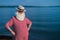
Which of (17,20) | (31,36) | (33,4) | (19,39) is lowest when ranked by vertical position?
(33,4)

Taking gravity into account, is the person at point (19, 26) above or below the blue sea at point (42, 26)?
above

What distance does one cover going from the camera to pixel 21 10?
3971 millimetres

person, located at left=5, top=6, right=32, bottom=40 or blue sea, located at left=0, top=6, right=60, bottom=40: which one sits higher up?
person, located at left=5, top=6, right=32, bottom=40

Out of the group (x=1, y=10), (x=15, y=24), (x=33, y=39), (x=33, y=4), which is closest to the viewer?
(x=15, y=24)

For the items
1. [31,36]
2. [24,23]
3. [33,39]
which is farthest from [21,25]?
[31,36]

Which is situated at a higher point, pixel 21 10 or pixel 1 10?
pixel 21 10

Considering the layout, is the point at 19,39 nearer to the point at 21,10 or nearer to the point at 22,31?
the point at 22,31

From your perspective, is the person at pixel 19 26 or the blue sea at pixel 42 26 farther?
the blue sea at pixel 42 26

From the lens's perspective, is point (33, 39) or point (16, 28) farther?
point (33, 39)

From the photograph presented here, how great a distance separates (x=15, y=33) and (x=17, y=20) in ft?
0.59

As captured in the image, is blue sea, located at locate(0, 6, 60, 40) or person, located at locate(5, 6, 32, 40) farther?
blue sea, located at locate(0, 6, 60, 40)

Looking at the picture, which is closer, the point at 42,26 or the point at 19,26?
the point at 19,26

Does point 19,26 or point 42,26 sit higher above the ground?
point 19,26

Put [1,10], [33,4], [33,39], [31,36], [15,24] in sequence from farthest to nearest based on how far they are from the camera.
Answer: [33,4], [1,10], [31,36], [33,39], [15,24]
